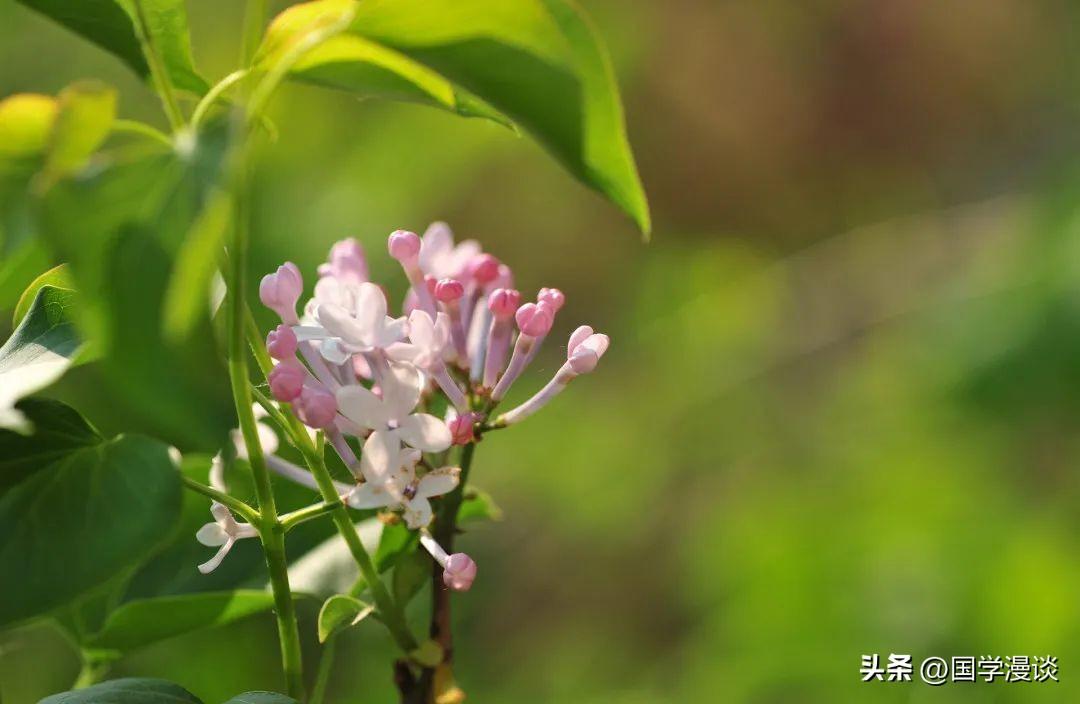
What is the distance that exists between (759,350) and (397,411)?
195 centimetres

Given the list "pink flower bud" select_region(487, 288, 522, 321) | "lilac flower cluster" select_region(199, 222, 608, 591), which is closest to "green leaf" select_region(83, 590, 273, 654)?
"lilac flower cluster" select_region(199, 222, 608, 591)

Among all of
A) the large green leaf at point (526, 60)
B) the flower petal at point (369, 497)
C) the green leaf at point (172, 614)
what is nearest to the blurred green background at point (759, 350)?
the green leaf at point (172, 614)

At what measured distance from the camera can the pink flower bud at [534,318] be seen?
41cm

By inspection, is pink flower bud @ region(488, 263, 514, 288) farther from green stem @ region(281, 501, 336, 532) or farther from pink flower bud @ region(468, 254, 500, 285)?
green stem @ region(281, 501, 336, 532)

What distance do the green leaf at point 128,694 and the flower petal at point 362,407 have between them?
0.10 m

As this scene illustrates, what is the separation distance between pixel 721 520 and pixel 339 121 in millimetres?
1090

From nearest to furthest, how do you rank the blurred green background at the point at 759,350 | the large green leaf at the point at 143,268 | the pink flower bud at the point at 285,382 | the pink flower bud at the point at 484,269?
the large green leaf at the point at 143,268
the pink flower bud at the point at 285,382
the pink flower bud at the point at 484,269
the blurred green background at the point at 759,350

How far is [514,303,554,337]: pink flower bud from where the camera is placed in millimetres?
411

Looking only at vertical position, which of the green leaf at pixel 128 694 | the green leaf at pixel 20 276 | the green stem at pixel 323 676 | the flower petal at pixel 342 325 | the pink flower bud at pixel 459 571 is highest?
the green leaf at pixel 20 276

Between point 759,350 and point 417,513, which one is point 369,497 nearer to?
point 417,513

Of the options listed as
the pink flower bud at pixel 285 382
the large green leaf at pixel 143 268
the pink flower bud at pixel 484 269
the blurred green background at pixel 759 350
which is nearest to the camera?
the large green leaf at pixel 143 268

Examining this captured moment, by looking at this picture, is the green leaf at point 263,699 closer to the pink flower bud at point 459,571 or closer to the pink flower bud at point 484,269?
the pink flower bud at point 459,571

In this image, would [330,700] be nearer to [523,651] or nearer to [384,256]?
[523,651]

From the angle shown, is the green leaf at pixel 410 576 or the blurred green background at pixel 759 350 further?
the blurred green background at pixel 759 350
